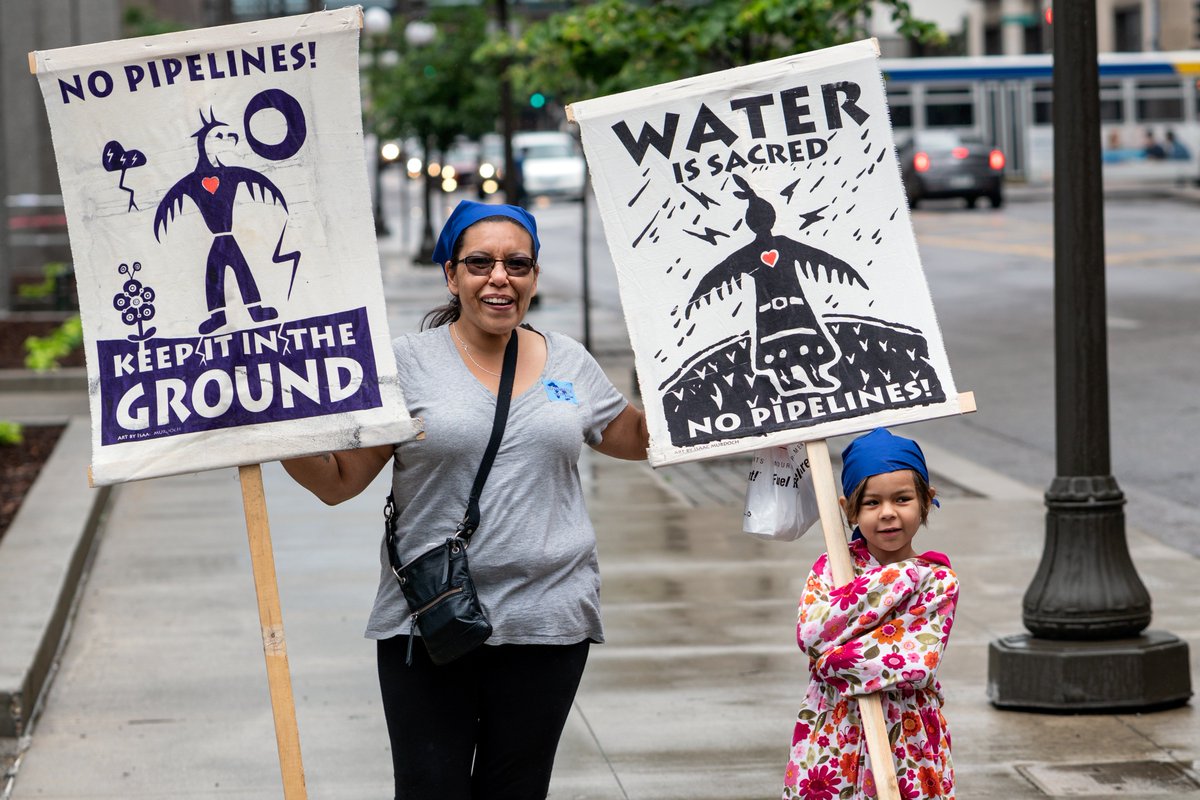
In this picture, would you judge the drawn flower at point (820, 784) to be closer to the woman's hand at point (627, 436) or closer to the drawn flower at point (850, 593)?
the drawn flower at point (850, 593)

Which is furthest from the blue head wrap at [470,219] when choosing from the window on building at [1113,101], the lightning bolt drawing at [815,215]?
the window on building at [1113,101]

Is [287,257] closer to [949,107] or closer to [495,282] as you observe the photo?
[495,282]

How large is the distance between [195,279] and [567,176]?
49.9 m

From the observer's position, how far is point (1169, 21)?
55.9 m

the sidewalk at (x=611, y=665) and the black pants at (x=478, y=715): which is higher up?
the black pants at (x=478, y=715)

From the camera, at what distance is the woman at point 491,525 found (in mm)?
3916

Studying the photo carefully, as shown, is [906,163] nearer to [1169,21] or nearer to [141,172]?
[1169,21]

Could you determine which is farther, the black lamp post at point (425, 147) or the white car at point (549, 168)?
the white car at point (549, 168)

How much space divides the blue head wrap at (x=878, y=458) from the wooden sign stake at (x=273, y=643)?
1279 mm

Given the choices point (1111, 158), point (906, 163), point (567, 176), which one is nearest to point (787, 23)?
point (906, 163)

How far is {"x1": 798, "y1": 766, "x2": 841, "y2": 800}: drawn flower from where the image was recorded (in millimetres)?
4070

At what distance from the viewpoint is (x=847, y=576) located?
3957 millimetres

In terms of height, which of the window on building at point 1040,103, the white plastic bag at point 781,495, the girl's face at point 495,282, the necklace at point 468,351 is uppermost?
the girl's face at point 495,282

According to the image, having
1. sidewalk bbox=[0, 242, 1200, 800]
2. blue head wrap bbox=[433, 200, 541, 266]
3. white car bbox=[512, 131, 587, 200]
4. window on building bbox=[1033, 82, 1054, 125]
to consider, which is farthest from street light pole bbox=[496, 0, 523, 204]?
white car bbox=[512, 131, 587, 200]
